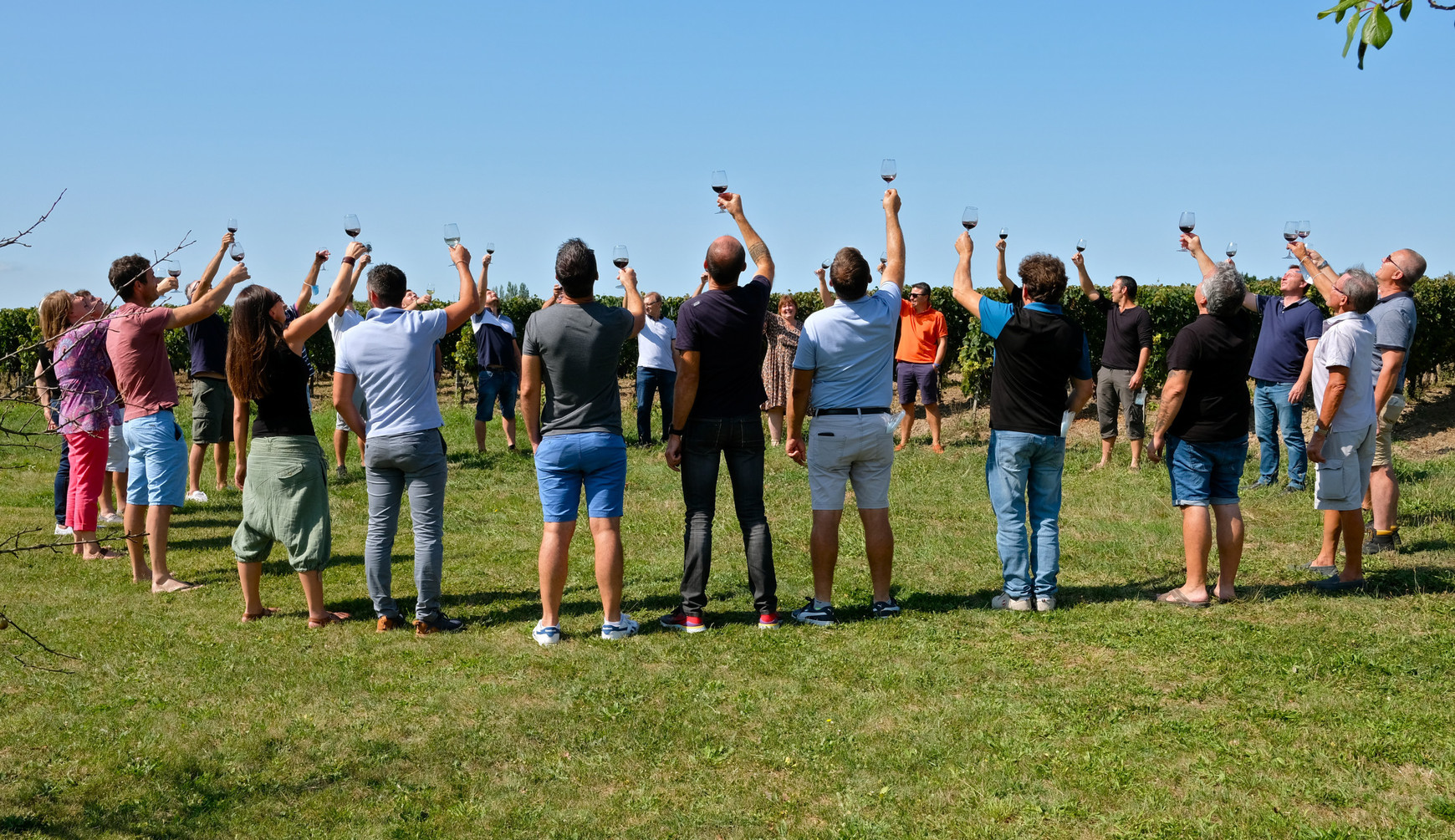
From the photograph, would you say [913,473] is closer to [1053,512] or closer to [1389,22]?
[1053,512]

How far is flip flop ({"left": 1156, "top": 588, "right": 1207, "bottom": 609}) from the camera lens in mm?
6098

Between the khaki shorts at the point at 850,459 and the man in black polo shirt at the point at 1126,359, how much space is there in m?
5.57

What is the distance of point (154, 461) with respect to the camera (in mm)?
6633

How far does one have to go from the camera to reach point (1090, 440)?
44.5 feet

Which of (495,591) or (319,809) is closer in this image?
(319,809)

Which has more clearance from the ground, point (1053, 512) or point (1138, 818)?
point (1053, 512)

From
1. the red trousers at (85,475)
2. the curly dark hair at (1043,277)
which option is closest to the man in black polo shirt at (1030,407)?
the curly dark hair at (1043,277)

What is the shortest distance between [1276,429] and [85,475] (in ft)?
32.6

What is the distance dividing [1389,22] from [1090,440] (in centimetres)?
1131

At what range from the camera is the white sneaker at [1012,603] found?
20.1 ft

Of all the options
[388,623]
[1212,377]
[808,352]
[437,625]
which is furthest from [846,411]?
[388,623]

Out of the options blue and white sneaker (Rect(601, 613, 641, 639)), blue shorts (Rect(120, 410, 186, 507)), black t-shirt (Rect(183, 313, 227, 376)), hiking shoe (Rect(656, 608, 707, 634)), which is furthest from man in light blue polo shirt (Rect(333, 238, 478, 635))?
black t-shirt (Rect(183, 313, 227, 376))

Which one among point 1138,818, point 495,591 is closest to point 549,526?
point 495,591

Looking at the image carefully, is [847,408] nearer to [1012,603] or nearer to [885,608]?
[885,608]
